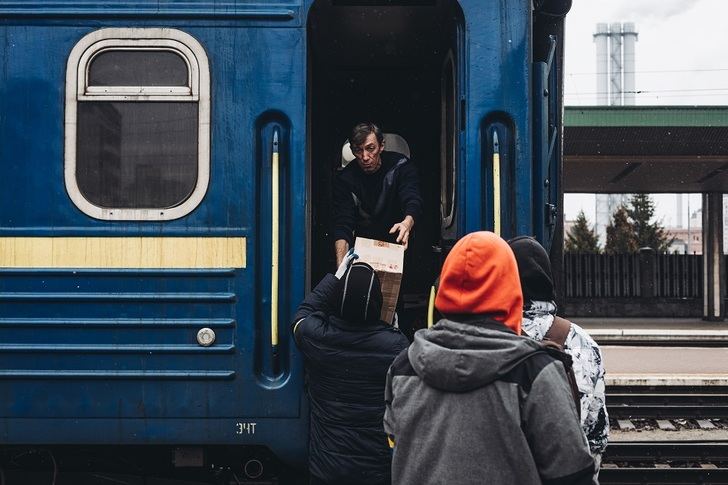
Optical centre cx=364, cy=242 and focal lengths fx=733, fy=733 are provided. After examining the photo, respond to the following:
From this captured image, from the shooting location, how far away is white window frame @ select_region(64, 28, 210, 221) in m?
3.48

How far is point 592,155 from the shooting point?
18844 millimetres

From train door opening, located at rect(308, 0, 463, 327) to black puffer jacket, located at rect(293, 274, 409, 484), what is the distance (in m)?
1.66

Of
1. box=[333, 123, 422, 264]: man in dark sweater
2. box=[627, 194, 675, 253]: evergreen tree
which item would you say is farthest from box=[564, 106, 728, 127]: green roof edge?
box=[627, 194, 675, 253]: evergreen tree

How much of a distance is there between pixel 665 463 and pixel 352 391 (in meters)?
4.71

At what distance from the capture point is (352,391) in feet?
10.2

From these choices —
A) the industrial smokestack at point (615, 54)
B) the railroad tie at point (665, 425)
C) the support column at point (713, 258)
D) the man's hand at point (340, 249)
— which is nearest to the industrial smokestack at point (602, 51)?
the industrial smokestack at point (615, 54)

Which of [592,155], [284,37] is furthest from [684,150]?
[284,37]

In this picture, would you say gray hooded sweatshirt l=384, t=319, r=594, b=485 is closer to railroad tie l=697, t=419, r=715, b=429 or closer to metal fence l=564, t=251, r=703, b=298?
railroad tie l=697, t=419, r=715, b=429

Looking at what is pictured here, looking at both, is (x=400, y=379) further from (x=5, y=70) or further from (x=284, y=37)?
(x=5, y=70)

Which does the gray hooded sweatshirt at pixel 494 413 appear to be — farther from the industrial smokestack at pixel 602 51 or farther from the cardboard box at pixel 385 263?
the industrial smokestack at pixel 602 51

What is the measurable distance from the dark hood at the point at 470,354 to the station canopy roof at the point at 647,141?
1579cm

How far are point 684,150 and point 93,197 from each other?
1800 centimetres

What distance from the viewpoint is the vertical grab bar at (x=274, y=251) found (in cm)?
342

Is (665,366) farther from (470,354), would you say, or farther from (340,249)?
(470,354)
